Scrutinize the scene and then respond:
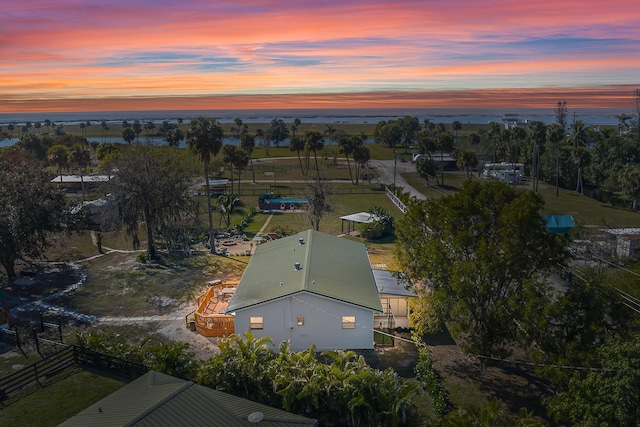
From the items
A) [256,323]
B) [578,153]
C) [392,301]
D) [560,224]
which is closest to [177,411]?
[256,323]

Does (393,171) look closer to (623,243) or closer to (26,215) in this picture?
(623,243)

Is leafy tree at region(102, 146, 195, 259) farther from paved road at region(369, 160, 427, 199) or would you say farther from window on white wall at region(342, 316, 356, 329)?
paved road at region(369, 160, 427, 199)

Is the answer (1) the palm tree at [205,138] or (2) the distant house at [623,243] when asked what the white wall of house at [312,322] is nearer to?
(1) the palm tree at [205,138]

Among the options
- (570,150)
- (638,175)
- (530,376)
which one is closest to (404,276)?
(530,376)

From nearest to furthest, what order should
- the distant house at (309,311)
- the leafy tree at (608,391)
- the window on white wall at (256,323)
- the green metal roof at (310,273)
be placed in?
the leafy tree at (608,391) → the distant house at (309,311) → the green metal roof at (310,273) → the window on white wall at (256,323)

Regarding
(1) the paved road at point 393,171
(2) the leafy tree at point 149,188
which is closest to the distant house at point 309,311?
(2) the leafy tree at point 149,188

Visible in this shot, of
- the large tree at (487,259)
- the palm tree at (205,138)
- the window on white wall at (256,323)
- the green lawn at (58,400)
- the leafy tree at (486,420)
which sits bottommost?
the green lawn at (58,400)
